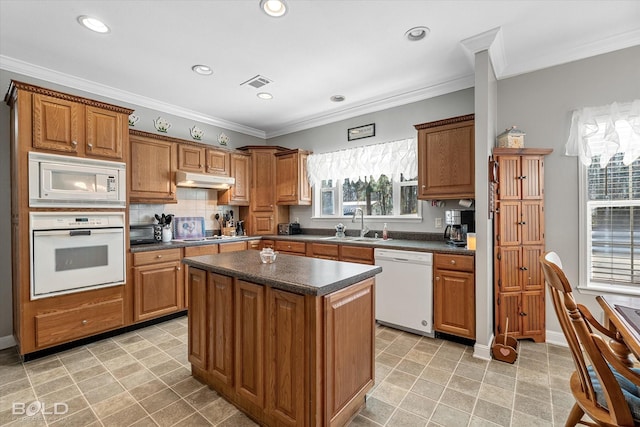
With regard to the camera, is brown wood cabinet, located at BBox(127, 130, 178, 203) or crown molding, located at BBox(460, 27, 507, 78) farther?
brown wood cabinet, located at BBox(127, 130, 178, 203)

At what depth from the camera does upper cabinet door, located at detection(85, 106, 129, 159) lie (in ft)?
9.22

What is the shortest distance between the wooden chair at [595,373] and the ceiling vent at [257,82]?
9.98 feet

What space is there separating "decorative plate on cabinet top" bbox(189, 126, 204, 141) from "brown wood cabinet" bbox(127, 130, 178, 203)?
623 millimetres

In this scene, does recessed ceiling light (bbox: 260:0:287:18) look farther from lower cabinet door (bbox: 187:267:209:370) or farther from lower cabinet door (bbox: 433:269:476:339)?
lower cabinet door (bbox: 433:269:476:339)

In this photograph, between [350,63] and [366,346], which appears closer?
[366,346]

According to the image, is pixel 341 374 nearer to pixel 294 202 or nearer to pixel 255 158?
pixel 294 202

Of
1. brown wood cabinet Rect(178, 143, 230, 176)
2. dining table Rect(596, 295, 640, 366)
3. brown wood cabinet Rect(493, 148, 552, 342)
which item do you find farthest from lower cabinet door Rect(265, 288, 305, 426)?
brown wood cabinet Rect(178, 143, 230, 176)

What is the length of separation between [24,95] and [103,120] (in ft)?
1.82

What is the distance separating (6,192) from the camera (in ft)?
9.14

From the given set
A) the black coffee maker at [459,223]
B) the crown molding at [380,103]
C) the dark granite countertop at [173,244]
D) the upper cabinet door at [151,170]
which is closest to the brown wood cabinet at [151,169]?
the upper cabinet door at [151,170]

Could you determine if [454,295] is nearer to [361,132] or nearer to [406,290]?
[406,290]

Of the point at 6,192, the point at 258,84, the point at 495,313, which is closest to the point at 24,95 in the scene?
the point at 6,192

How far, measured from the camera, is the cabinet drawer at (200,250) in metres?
3.56

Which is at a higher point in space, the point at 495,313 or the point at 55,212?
the point at 55,212
